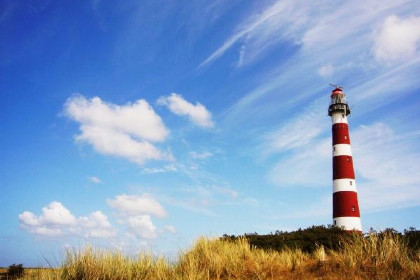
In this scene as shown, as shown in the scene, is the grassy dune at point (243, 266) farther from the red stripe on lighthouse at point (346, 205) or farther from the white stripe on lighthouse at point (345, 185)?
the white stripe on lighthouse at point (345, 185)

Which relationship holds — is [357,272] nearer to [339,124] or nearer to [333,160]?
[333,160]

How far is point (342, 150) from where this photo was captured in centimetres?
3133

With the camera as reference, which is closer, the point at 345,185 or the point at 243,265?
the point at 243,265

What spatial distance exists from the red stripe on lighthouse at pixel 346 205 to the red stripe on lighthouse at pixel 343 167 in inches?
55.1

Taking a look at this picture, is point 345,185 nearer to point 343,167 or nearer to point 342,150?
point 343,167

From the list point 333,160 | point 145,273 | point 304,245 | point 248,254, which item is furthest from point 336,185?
point 145,273

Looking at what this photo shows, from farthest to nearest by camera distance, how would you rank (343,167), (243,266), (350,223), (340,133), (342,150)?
(340,133)
(342,150)
(343,167)
(350,223)
(243,266)

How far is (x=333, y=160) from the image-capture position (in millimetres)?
31766

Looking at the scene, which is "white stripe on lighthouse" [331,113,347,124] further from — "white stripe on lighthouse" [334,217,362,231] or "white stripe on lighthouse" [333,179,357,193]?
"white stripe on lighthouse" [334,217,362,231]

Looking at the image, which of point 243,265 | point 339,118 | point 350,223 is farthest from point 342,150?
point 243,265

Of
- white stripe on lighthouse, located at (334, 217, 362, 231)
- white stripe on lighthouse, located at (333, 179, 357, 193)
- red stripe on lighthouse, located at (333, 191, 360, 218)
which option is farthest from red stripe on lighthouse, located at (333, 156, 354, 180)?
white stripe on lighthouse, located at (334, 217, 362, 231)

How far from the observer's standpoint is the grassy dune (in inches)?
373

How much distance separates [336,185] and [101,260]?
80.4 ft

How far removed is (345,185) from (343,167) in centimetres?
149
